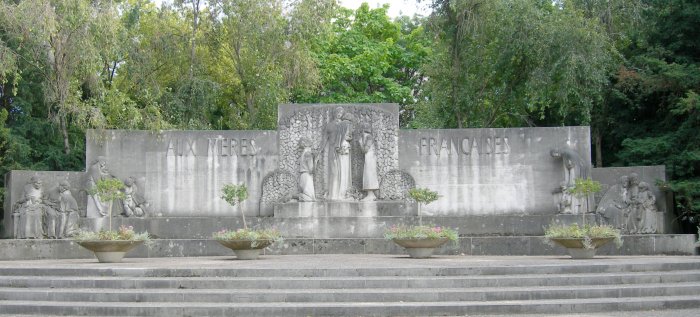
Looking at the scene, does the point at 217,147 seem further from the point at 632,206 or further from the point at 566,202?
the point at 632,206

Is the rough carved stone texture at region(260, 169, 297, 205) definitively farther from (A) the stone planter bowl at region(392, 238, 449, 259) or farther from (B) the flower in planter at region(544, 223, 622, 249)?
(B) the flower in planter at region(544, 223, 622, 249)

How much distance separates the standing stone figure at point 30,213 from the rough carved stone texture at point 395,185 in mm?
8709

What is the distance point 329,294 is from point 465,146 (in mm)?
9964

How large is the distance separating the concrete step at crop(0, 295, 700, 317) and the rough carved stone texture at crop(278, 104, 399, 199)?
363 inches

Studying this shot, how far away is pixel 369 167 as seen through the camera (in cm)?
2183

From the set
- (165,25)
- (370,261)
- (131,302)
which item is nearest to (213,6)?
(165,25)

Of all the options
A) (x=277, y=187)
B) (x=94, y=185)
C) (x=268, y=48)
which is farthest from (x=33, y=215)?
(x=268, y=48)

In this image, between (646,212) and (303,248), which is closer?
(303,248)

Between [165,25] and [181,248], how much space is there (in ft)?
41.0

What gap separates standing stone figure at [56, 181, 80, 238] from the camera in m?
21.2

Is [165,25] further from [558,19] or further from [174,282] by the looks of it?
[174,282]

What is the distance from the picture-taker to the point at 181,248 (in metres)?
19.8

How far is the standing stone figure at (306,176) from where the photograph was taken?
2164 centimetres

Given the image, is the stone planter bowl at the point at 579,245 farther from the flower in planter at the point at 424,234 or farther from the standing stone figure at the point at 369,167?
the standing stone figure at the point at 369,167
